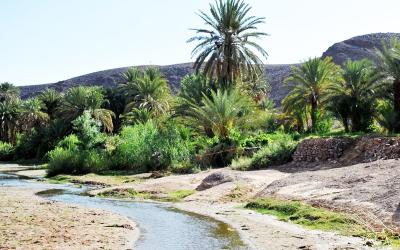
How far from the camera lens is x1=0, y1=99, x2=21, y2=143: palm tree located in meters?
81.9

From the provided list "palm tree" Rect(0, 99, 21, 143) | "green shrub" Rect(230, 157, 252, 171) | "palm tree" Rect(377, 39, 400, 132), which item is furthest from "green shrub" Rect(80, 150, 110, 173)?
"palm tree" Rect(0, 99, 21, 143)

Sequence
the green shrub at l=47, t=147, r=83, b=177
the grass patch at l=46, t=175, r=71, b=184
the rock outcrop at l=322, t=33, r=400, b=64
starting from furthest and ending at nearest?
the rock outcrop at l=322, t=33, r=400, b=64 < the green shrub at l=47, t=147, r=83, b=177 < the grass patch at l=46, t=175, r=71, b=184

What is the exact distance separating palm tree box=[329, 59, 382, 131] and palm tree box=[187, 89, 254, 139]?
22.7 feet

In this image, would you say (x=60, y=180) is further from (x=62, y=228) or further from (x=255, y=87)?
(x=255, y=87)

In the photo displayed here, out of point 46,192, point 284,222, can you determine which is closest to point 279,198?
point 284,222

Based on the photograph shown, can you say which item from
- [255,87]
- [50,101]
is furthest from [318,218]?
[50,101]

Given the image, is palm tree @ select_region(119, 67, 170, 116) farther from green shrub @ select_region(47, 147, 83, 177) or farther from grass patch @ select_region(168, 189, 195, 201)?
grass patch @ select_region(168, 189, 195, 201)

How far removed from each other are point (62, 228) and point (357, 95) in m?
24.3

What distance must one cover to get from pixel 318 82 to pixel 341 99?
9144mm

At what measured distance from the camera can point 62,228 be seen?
15.4 metres

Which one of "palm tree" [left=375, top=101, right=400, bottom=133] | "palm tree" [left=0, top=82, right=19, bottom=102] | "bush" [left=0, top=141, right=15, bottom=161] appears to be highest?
"palm tree" [left=0, top=82, right=19, bottom=102]

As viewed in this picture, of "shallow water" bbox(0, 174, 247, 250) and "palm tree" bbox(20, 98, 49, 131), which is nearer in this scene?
"shallow water" bbox(0, 174, 247, 250)

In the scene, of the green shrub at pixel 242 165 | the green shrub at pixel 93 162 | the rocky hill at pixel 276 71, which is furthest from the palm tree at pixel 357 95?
the rocky hill at pixel 276 71

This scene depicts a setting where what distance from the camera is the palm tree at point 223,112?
38062 millimetres
